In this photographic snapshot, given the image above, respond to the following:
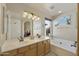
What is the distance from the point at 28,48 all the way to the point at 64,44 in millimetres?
566

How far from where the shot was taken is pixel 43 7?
2.09 m

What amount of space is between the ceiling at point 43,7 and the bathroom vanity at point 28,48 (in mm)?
444

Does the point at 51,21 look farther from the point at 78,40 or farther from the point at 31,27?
the point at 78,40

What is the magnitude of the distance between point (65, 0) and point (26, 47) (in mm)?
953

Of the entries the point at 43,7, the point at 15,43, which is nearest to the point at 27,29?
the point at 15,43

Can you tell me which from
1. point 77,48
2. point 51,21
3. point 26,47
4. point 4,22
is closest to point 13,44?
point 26,47

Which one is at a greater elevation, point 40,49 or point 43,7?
point 43,7

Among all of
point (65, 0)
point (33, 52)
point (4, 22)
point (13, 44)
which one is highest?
point (65, 0)

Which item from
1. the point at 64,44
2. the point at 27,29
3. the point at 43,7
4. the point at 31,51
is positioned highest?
the point at 43,7

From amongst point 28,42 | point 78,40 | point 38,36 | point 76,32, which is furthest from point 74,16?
point 28,42

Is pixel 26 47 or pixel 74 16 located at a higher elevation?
pixel 74 16

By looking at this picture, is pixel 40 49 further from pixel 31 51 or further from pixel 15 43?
pixel 15 43

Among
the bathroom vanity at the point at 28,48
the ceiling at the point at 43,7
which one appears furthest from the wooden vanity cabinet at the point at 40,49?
the ceiling at the point at 43,7

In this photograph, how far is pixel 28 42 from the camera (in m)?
2.12
